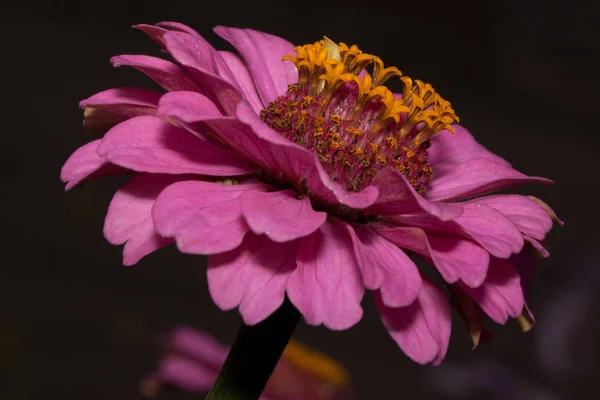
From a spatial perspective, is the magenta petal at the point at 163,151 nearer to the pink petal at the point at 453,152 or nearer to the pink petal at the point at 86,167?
the pink petal at the point at 86,167

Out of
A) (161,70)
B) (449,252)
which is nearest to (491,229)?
(449,252)

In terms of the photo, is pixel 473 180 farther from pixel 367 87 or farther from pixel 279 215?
pixel 279 215

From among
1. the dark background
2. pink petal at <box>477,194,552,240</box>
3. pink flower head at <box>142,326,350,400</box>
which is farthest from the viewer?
the dark background

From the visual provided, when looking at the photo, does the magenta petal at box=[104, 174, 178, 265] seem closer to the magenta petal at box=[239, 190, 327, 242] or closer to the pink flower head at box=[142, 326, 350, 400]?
the magenta petal at box=[239, 190, 327, 242]

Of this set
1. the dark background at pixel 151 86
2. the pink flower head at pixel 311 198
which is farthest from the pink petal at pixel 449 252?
the dark background at pixel 151 86

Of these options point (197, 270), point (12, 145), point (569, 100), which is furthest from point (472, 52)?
point (12, 145)

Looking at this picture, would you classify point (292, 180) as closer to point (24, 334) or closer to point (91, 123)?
point (91, 123)

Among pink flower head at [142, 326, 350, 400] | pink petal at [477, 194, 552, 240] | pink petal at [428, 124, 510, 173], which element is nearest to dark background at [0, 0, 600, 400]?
pink flower head at [142, 326, 350, 400]
